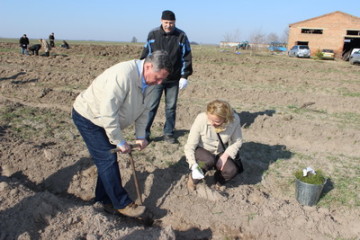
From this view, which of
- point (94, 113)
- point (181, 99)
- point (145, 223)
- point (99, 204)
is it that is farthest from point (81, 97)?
point (181, 99)

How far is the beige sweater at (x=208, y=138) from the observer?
382 cm

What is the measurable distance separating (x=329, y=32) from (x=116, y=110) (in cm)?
3459

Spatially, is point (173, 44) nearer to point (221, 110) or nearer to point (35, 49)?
point (221, 110)

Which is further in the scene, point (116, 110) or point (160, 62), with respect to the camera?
point (116, 110)

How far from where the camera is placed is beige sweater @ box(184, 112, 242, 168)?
382 cm

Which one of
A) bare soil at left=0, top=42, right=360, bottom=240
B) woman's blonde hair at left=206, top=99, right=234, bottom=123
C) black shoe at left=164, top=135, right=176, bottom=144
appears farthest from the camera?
black shoe at left=164, top=135, right=176, bottom=144

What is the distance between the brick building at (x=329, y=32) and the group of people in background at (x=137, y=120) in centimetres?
3197

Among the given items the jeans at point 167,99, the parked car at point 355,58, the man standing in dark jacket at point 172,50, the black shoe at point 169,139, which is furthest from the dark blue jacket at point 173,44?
the parked car at point 355,58

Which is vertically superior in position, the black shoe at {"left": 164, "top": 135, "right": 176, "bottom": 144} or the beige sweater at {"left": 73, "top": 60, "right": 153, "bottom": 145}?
the beige sweater at {"left": 73, "top": 60, "right": 153, "bottom": 145}

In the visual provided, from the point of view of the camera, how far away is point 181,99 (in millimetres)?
8375

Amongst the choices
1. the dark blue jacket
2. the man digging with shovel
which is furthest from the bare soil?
the dark blue jacket

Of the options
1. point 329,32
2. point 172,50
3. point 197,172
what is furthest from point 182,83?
point 329,32

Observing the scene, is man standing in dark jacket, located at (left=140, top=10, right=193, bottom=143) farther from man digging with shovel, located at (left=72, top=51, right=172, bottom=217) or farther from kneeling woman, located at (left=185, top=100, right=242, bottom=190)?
man digging with shovel, located at (left=72, top=51, right=172, bottom=217)

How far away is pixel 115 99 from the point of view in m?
2.63
